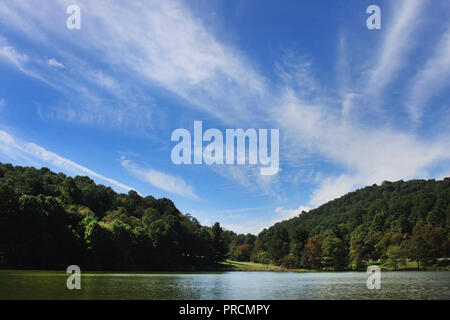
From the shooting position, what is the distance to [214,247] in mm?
150125

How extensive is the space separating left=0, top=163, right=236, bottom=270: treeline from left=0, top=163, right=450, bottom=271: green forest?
20 centimetres

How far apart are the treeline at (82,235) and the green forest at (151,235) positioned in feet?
0.65

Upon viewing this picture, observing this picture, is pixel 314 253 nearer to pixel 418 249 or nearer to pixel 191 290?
pixel 418 249

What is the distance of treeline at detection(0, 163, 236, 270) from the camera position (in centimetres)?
7188

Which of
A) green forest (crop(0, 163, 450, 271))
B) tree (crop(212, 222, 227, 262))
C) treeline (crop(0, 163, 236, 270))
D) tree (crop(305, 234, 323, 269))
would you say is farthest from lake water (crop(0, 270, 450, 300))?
tree (crop(212, 222, 227, 262))

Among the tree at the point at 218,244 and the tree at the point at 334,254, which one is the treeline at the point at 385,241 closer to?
the tree at the point at 334,254

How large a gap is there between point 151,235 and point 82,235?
1151 inches

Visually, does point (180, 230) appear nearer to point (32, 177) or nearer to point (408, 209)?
point (32, 177)

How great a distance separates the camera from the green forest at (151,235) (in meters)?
73.9

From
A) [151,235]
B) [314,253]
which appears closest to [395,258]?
[314,253]

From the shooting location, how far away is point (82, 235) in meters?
88.3
